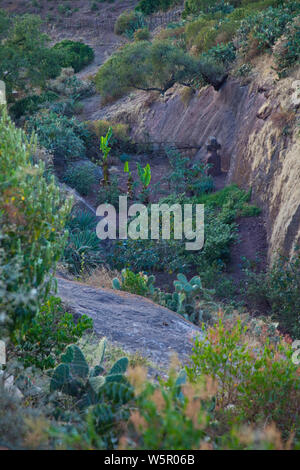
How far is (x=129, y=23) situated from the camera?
3222 cm

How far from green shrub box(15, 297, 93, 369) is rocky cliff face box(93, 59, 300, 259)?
5.50 meters

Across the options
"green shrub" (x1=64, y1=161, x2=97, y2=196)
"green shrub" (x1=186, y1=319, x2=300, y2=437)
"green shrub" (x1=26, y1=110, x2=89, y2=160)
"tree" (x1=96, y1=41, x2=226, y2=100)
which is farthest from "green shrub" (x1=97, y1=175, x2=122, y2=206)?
"green shrub" (x1=186, y1=319, x2=300, y2=437)

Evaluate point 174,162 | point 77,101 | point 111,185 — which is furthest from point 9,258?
point 77,101

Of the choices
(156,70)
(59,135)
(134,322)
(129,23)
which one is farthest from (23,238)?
(129,23)

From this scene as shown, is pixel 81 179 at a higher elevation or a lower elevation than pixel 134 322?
lower

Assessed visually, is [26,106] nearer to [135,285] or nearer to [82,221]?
[82,221]

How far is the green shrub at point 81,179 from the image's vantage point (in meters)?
14.1

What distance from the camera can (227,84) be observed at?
15000 millimetres

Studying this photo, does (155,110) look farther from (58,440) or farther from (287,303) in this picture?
(58,440)

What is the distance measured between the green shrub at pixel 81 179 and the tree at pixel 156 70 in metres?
4.39

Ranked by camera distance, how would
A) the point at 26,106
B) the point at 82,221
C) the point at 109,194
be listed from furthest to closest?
the point at 26,106
the point at 109,194
the point at 82,221

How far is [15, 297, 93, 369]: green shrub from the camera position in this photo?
4.50m

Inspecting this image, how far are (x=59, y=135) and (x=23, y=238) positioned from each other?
41.2 ft

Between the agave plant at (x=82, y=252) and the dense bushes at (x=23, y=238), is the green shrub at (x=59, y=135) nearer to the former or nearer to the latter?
the agave plant at (x=82, y=252)
